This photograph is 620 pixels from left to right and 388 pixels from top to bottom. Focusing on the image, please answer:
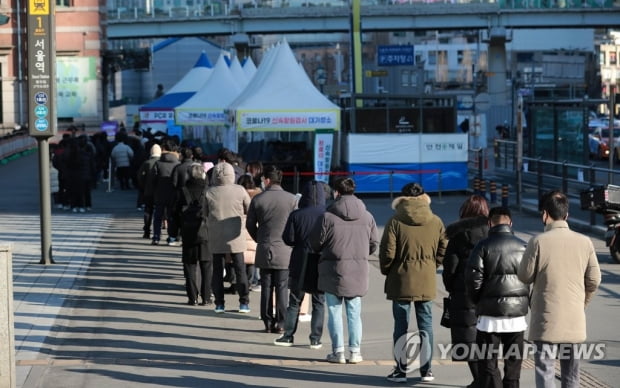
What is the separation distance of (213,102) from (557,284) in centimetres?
2796

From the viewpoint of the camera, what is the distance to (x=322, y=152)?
3103cm

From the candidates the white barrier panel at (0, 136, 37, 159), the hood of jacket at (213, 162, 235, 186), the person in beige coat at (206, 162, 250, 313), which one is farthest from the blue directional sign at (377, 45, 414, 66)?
the person in beige coat at (206, 162, 250, 313)

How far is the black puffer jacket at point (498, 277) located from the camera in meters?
8.45

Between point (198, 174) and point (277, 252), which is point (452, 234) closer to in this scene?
point (277, 252)

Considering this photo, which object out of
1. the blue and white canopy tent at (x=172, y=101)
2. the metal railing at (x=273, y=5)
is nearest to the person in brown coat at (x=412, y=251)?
the blue and white canopy tent at (x=172, y=101)

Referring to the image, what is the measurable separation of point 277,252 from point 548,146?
79.2 ft

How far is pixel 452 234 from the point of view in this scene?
9281 mm

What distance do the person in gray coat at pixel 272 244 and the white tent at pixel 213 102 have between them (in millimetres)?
20796

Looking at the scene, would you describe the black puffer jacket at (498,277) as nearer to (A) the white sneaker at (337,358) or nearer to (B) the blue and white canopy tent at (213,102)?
(A) the white sneaker at (337,358)

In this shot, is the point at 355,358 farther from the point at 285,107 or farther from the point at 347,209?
the point at 285,107

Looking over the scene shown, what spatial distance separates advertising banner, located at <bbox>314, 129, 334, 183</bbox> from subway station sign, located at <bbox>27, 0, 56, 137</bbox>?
12459 millimetres

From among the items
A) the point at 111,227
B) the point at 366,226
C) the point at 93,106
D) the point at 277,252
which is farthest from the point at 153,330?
the point at 93,106

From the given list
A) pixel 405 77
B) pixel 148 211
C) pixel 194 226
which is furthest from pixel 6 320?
pixel 405 77

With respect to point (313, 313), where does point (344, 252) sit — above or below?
above
